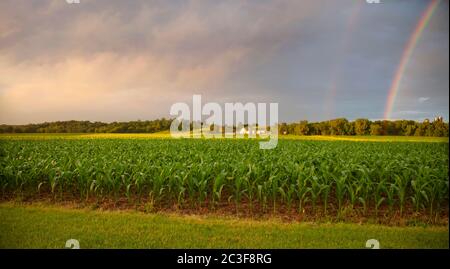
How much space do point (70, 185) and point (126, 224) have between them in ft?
10.9

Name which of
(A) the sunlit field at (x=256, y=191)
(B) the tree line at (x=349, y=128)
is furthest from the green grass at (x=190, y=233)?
(B) the tree line at (x=349, y=128)

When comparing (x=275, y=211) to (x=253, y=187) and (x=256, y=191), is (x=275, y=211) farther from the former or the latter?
(x=256, y=191)

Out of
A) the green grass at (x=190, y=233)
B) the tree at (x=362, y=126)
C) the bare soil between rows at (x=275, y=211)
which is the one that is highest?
the tree at (x=362, y=126)

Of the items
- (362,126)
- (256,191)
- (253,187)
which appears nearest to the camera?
(253,187)

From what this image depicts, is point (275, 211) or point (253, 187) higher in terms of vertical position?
point (253, 187)

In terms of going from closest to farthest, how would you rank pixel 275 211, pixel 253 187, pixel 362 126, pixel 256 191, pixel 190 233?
pixel 190 233, pixel 275 211, pixel 253 187, pixel 256 191, pixel 362 126

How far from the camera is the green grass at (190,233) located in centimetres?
567

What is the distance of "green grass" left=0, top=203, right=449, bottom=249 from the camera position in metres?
5.67

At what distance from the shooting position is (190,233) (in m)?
6.03

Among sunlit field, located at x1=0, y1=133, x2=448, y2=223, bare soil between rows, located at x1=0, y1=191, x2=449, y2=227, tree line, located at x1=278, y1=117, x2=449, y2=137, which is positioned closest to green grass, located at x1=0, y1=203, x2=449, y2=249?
bare soil between rows, located at x1=0, y1=191, x2=449, y2=227

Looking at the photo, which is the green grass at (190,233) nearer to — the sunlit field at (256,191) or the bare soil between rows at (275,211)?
the bare soil between rows at (275,211)

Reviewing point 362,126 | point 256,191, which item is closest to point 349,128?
point 362,126

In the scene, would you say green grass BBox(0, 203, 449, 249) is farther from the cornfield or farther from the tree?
the tree
